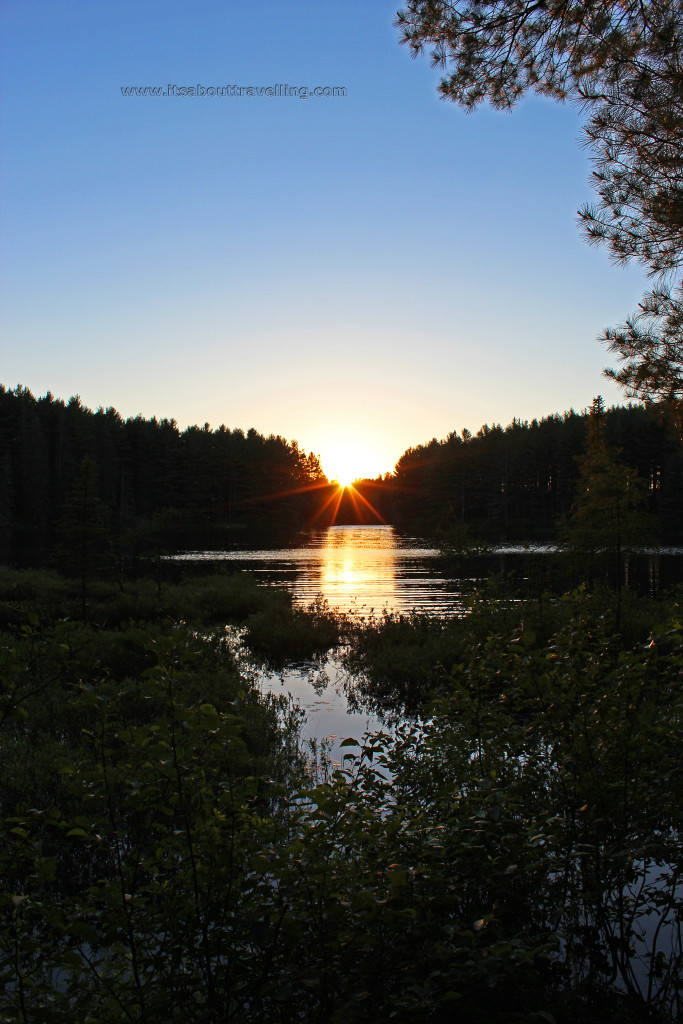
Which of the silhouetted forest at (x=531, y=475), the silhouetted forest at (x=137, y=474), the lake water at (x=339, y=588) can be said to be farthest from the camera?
the silhouetted forest at (x=531, y=475)

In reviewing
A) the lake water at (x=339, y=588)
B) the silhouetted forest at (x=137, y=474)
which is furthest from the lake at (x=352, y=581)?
the silhouetted forest at (x=137, y=474)

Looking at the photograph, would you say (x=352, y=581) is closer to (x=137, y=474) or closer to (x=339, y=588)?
(x=339, y=588)

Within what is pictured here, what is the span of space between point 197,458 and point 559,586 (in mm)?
80223

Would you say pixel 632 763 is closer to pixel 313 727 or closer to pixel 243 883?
pixel 243 883

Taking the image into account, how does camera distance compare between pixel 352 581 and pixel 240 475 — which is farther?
pixel 240 475

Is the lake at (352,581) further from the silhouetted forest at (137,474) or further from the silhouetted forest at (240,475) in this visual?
the silhouetted forest at (137,474)

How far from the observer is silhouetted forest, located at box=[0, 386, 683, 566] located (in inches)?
3000

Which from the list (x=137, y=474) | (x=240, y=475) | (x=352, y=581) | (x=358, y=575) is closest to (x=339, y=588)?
(x=352, y=581)

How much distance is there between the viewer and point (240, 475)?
105 meters

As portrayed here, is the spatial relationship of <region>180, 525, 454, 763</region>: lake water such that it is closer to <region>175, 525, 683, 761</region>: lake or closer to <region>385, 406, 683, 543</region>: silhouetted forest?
<region>175, 525, 683, 761</region>: lake

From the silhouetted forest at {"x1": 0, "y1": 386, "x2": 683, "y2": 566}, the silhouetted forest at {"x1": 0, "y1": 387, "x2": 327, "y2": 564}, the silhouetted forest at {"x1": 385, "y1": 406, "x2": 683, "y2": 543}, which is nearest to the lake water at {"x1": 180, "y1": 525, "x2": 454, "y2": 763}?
the silhouetted forest at {"x1": 0, "y1": 386, "x2": 683, "y2": 566}

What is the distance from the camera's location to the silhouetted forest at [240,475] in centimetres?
7619

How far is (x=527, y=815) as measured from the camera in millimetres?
4602

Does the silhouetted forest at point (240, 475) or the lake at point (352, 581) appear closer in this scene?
the lake at point (352, 581)
